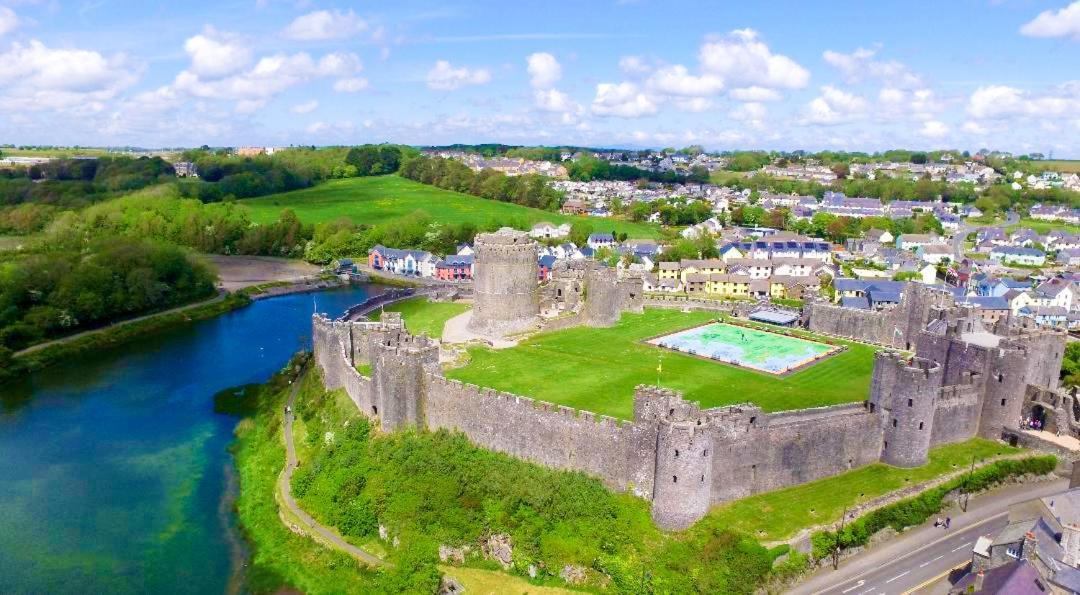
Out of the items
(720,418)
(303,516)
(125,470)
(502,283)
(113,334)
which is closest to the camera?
(720,418)

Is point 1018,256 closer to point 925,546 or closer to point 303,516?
point 925,546

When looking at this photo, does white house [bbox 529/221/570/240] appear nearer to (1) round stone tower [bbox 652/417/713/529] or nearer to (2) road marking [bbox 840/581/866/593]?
(1) round stone tower [bbox 652/417/713/529]

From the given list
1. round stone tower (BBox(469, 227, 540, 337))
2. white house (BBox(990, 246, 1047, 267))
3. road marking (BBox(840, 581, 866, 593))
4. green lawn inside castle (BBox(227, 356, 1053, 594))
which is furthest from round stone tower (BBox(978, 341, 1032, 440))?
white house (BBox(990, 246, 1047, 267))

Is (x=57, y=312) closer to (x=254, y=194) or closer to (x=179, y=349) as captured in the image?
(x=179, y=349)

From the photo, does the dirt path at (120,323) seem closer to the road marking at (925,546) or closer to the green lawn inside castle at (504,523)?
the green lawn inside castle at (504,523)

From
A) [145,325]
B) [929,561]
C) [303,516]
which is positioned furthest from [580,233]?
[929,561]
